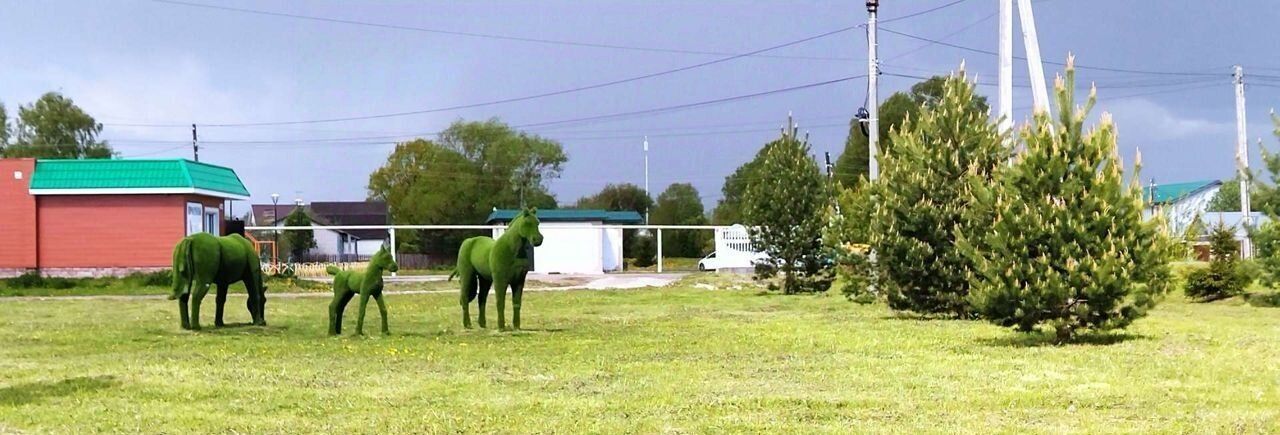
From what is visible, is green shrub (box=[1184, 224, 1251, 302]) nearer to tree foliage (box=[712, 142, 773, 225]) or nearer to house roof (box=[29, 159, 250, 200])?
house roof (box=[29, 159, 250, 200])

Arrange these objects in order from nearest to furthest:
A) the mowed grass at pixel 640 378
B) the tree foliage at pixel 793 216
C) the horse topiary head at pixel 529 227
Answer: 1. the mowed grass at pixel 640 378
2. the horse topiary head at pixel 529 227
3. the tree foliage at pixel 793 216

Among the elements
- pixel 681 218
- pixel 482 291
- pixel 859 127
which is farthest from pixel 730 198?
pixel 482 291

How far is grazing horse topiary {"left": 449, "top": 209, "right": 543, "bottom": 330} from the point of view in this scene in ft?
51.4

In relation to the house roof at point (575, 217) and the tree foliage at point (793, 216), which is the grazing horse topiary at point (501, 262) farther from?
the house roof at point (575, 217)

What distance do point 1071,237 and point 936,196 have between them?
5549 millimetres

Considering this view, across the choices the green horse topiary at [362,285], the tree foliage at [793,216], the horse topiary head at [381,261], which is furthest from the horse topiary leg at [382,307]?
the tree foliage at [793,216]

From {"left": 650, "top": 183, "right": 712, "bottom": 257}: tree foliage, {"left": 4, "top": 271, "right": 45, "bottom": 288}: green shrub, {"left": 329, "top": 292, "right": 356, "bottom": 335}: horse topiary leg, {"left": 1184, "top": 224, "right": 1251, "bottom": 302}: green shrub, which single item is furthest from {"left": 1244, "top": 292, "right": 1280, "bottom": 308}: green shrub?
{"left": 650, "top": 183, "right": 712, "bottom": 257}: tree foliage

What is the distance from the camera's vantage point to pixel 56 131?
69625 millimetres

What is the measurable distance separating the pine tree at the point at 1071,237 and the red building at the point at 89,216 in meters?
26.0

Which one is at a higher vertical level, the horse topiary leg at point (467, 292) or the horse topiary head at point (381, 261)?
the horse topiary head at point (381, 261)

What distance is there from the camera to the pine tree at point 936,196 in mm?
19109

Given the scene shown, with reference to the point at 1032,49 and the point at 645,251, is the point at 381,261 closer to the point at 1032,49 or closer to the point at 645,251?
the point at 1032,49

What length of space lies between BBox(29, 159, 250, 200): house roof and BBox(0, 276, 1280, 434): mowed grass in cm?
1568

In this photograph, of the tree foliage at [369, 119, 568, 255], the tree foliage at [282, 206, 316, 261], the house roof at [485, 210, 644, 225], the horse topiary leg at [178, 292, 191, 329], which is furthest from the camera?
the tree foliage at [369, 119, 568, 255]
